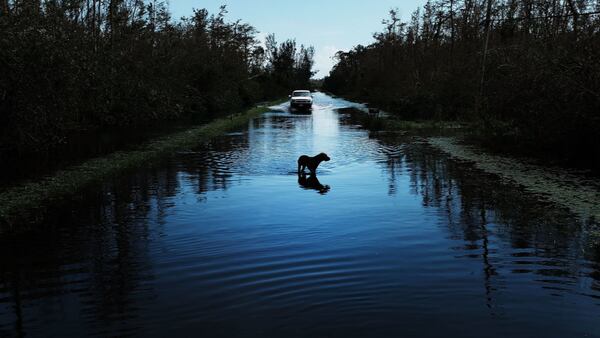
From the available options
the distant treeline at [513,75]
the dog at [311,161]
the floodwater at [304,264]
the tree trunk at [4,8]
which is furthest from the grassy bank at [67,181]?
the distant treeline at [513,75]

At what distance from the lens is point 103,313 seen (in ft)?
17.1

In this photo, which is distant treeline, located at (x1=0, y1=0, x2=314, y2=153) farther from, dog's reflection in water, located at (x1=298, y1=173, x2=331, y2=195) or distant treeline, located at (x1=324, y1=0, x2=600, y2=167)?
distant treeline, located at (x1=324, y1=0, x2=600, y2=167)

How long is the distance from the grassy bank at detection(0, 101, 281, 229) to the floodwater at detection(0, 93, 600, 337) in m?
0.56

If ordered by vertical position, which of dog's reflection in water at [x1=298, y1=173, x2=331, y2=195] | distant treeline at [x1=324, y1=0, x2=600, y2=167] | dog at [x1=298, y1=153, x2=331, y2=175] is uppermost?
distant treeline at [x1=324, y1=0, x2=600, y2=167]

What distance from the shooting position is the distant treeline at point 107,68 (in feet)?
41.4

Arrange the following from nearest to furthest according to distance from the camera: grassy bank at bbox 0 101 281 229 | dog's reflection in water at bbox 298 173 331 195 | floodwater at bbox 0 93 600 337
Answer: floodwater at bbox 0 93 600 337 → grassy bank at bbox 0 101 281 229 → dog's reflection in water at bbox 298 173 331 195

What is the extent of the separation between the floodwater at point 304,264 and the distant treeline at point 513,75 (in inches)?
145

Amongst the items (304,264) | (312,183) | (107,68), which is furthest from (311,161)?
(107,68)

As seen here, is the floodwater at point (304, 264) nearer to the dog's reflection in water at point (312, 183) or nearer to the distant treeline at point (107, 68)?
the dog's reflection in water at point (312, 183)

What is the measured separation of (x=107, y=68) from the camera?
2295 cm

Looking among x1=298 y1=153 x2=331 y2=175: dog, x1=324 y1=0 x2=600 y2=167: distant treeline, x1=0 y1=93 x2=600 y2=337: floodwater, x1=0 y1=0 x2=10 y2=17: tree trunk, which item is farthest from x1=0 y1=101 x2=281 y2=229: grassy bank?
x1=324 y1=0 x2=600 y2=167: distant treeline

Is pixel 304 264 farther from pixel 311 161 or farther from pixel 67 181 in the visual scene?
pixel 67 181

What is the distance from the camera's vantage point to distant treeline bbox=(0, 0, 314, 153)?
12633 mm

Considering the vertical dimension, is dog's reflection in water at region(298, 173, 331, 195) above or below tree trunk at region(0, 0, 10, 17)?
below
